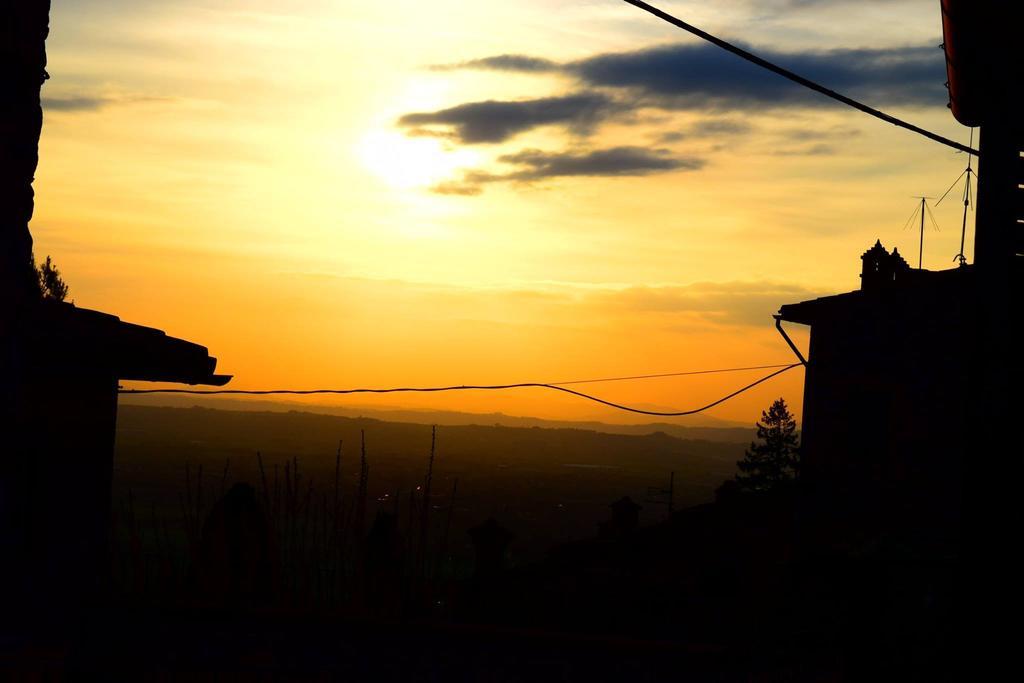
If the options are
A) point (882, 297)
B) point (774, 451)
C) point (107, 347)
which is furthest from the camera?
point (774, 451)

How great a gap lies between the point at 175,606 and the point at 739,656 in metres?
6.43

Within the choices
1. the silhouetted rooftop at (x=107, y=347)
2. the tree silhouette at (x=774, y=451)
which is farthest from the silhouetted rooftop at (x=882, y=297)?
the tree silhouette at (x=774, y=451)

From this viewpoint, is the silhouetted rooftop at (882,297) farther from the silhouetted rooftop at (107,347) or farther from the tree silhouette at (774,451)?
the tree silhouette at (774,451)

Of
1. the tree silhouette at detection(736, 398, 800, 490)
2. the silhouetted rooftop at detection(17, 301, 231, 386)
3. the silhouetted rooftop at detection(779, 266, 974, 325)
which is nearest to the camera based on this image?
the silhouetted rooftop at detection(17, 301, 231, 386)

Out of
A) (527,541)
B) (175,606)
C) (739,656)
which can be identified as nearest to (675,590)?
(739,656)

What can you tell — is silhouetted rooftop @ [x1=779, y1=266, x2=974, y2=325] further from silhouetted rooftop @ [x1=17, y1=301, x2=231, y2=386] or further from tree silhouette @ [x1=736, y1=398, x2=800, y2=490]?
tree silhouette @ [x1=736, y1=398, x2=800, y2=490]

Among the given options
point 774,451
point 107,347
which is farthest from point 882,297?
point 774,451

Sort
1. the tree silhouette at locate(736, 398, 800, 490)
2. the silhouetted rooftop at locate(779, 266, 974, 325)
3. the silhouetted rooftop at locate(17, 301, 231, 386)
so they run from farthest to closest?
the tree silhouette at locate(736, 398, 800, 490) → the silhouetted rooftop at locate(779, 266, 974, 325) → the silhouetted rooftop at locate(17, 301, 231, 386)

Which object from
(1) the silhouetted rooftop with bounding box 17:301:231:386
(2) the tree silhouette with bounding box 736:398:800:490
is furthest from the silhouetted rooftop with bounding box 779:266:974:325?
(2) the tree silhouette with bounding box 736:398:800:490

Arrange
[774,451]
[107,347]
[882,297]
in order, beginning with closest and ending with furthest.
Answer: [107,347]
[882,297]
[774,451]

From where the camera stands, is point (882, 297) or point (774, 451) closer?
point (882, 297)

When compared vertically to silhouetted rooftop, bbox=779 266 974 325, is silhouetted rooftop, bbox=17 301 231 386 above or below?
below

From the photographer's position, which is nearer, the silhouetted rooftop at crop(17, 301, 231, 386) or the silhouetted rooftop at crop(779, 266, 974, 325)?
the silhouetted rooftop at crop(17, 301, 231, 386)

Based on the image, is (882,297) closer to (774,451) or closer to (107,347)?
(107,347)
